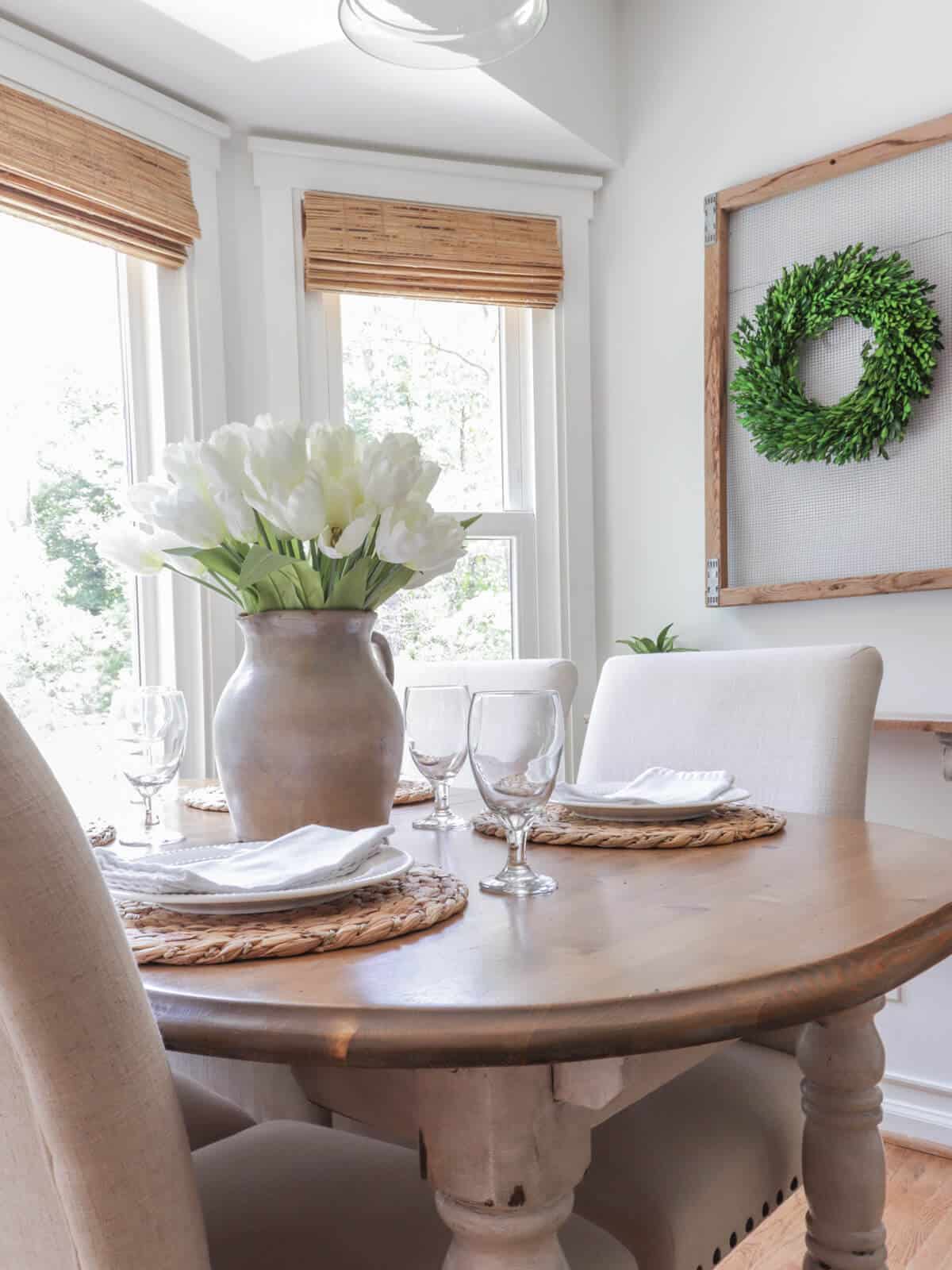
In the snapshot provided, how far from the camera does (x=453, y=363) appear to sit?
10.1 ft

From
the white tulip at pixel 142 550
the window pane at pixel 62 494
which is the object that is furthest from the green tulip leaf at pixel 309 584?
the window pane at pixel 62 494

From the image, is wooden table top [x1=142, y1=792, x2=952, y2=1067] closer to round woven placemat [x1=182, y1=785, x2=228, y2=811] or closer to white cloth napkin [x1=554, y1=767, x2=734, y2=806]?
white cloth napkin [x1=554, y1=767, x2=734, y2=806]

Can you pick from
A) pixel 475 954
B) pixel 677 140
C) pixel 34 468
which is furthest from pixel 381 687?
pixel 677 140

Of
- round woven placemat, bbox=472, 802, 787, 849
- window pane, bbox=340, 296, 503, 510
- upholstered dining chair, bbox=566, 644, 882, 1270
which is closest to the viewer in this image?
upholstered dining chair, bbox=566, 644, 882, 1270

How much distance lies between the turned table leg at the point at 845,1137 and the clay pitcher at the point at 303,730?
0.52 meters

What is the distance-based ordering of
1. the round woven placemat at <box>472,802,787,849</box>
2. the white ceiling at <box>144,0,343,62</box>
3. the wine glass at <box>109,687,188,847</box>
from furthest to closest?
the white ceiling at <box>144,0,343,62</box>, the wine glass at <box>109,687,188,847</box>, the round woven placemat at <box>472,802,787,849</box>

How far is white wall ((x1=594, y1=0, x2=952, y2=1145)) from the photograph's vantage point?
95.2 inches

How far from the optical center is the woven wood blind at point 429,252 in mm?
2809

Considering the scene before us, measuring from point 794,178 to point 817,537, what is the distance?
0.85 meters

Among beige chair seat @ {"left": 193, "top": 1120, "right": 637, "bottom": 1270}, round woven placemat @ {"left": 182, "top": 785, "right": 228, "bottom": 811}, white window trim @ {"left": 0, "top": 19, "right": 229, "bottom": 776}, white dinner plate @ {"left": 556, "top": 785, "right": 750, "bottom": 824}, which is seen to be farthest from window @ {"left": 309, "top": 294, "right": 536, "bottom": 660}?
beige chair seat @ {"left": 193, "top": 1120, "right": 637, "bottom": 1270}

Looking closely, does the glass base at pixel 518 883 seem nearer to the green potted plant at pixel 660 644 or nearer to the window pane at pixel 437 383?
the green potted plant at pixel 660 644

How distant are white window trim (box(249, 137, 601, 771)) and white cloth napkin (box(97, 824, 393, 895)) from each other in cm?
202

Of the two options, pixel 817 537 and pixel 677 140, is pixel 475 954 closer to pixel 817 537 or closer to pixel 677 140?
pixel 817 537

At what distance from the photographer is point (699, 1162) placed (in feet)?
3.41
